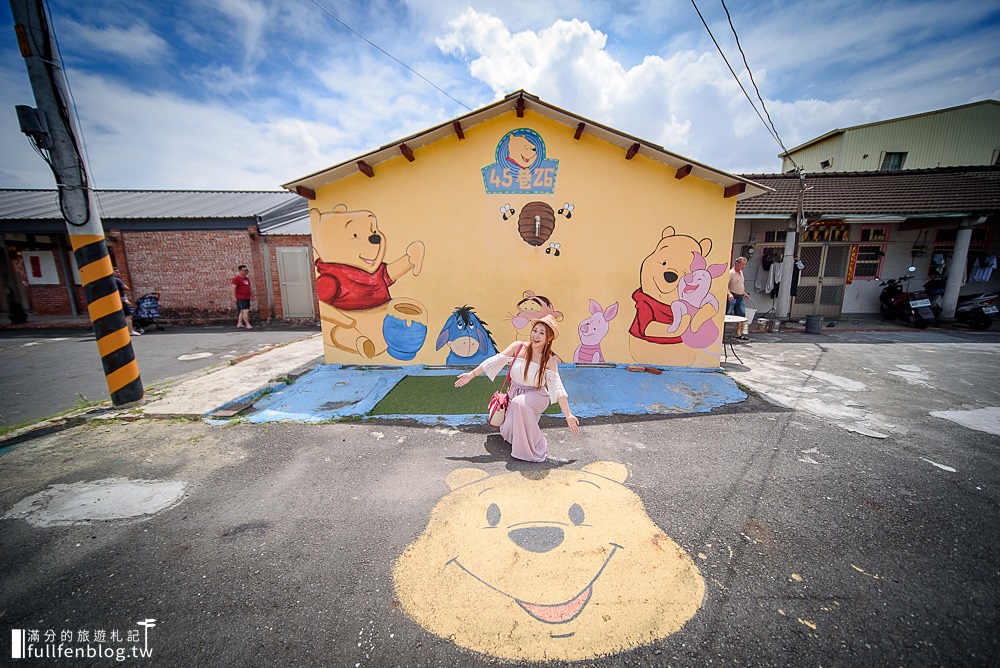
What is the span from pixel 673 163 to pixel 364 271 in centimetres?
557

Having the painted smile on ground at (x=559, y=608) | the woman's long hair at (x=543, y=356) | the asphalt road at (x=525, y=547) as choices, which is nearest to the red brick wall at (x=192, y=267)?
the asphalt road at (x=525, y=547)

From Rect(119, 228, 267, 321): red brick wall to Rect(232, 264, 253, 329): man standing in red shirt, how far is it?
618mm

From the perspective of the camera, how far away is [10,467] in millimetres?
3615

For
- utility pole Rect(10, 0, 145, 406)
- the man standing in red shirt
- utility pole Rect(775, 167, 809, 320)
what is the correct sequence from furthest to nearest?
the man standing in red shirt
utility pole Rect(775, 167, 809, 320)
utility pole Rect(10, 0, 145, 406)

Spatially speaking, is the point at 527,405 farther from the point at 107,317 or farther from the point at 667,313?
the point at 107,317

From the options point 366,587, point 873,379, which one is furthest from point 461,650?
point 873,379

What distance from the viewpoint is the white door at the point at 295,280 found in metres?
12.0

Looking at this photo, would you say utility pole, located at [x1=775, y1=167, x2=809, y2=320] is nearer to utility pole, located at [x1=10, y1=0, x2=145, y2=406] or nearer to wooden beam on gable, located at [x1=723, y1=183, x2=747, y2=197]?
wooden beam on gable, located at [x1=723, y1=183, x2=747, y2=197]

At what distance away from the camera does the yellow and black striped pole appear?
4.75 m

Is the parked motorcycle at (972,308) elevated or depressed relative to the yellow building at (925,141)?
depressed

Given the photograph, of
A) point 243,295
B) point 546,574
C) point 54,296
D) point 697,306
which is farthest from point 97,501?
point 54,296

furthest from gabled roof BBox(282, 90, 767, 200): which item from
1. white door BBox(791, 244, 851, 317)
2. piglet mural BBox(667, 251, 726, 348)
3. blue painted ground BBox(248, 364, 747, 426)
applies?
white door BBox(791, 244, 851, 317)

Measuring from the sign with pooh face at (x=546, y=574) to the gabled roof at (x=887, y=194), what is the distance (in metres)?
10.6

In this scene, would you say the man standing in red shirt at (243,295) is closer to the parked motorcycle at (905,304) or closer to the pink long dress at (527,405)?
the pink long dress at (527,405)
